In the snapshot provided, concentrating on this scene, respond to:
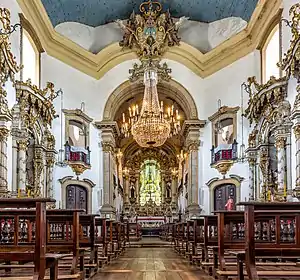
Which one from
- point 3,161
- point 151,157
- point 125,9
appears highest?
point 125,9

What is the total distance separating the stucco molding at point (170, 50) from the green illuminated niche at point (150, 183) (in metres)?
10.7

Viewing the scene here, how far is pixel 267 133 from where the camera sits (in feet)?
45.9

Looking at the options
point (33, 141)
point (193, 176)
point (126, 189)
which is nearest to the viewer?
point (33, 141)

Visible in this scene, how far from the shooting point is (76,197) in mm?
18359

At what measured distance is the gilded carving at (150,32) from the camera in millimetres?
19125

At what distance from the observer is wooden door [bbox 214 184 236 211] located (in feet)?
58.1

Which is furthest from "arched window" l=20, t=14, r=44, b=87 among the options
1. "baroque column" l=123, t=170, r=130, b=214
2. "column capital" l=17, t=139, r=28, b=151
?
"baroque column" l=123, t=170, r=130, b=214

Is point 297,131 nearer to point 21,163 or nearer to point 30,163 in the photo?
point 21,163

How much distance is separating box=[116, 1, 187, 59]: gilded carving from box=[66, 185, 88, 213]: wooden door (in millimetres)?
5323

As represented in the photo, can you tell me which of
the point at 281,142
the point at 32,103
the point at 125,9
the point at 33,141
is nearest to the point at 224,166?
the point at 281,142

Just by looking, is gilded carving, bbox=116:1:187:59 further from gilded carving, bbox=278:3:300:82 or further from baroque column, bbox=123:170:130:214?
baroque column, bbox=123:170:130:214

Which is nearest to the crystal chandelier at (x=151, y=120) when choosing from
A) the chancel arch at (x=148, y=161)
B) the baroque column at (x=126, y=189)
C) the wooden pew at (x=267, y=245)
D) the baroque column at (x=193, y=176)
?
the baroque column at (x=193, y=176)

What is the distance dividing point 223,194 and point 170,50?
5675 mm

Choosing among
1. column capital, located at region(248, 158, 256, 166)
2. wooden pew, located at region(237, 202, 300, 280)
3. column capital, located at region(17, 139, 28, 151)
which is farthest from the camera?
column capital, located at region(248, 158, 256, 166)
